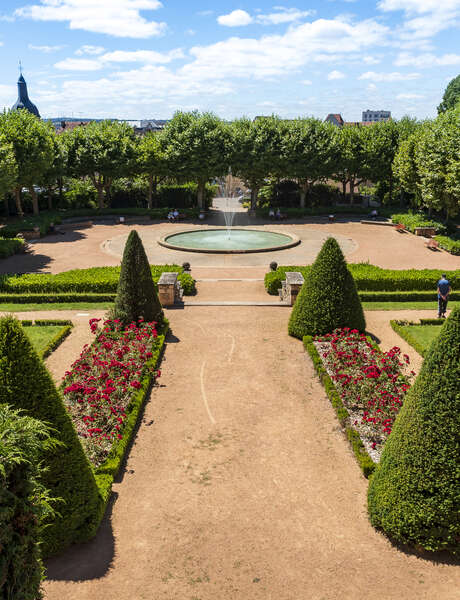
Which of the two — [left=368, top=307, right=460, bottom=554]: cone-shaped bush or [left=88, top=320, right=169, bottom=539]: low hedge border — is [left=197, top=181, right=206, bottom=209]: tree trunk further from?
[left=368, top=307, right=460, bottom=554]: cone-shaped bush

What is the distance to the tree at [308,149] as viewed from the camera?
4994 cm

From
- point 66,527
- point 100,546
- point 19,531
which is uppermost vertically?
point 19,531

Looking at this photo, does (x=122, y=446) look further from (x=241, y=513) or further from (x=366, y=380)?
(x=366, y=380)

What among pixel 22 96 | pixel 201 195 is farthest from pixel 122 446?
pixel 22 96

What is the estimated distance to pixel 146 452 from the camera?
12.1 m

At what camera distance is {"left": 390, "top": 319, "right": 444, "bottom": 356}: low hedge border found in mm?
17922

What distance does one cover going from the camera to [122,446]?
11.8 metres

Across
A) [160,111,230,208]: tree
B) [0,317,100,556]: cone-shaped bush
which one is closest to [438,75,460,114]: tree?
[160,111,230,208]: tree

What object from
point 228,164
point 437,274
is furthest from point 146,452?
point 228,164

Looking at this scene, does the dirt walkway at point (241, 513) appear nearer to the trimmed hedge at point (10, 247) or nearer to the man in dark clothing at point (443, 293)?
the man in dark clothing at point (443, 293)

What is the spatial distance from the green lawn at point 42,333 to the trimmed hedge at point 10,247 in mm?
15180

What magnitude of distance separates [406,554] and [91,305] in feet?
60.5

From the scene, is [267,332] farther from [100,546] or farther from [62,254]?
[62,254]

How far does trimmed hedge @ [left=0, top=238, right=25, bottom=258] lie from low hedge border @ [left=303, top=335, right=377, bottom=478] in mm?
24719
